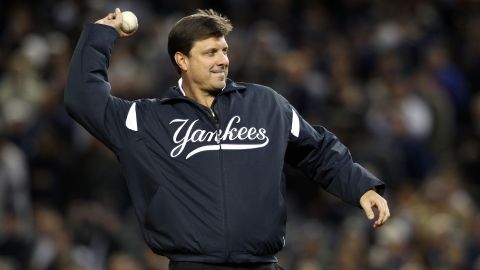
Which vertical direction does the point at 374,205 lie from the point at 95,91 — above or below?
below

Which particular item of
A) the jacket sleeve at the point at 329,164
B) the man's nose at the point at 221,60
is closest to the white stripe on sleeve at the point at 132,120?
the man's nose at the point at 221,60

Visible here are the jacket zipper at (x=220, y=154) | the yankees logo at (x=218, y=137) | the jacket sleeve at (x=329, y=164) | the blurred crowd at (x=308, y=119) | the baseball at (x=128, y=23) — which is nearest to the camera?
the jacket zipper at (x=220, y=154)

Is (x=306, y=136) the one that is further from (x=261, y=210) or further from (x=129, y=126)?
(x=129, y=126)

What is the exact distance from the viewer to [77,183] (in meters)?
12.3

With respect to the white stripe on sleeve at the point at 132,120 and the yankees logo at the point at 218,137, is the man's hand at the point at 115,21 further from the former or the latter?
the yankees logo at the point at 218,137

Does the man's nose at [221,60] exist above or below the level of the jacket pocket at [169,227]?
above

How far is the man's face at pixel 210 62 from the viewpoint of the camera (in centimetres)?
553

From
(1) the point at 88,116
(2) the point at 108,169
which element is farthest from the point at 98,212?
(1) the point at 88,116

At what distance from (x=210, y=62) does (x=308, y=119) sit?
267 inches

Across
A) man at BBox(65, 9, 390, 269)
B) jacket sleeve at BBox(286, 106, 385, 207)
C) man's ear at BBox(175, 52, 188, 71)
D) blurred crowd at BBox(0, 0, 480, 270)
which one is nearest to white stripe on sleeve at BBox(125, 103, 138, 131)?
man at BBox(65, 9, 390, 269)

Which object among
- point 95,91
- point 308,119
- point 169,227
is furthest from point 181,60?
point 308,119

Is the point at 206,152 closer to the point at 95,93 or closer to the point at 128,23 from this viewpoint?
the point at 95,93

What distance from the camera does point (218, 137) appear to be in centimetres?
545

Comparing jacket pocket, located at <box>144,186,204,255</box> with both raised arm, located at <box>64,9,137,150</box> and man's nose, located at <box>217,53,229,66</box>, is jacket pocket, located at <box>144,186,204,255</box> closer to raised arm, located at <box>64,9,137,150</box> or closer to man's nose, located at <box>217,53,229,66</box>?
raised arm, located at <box>64,9,137,150</box>
